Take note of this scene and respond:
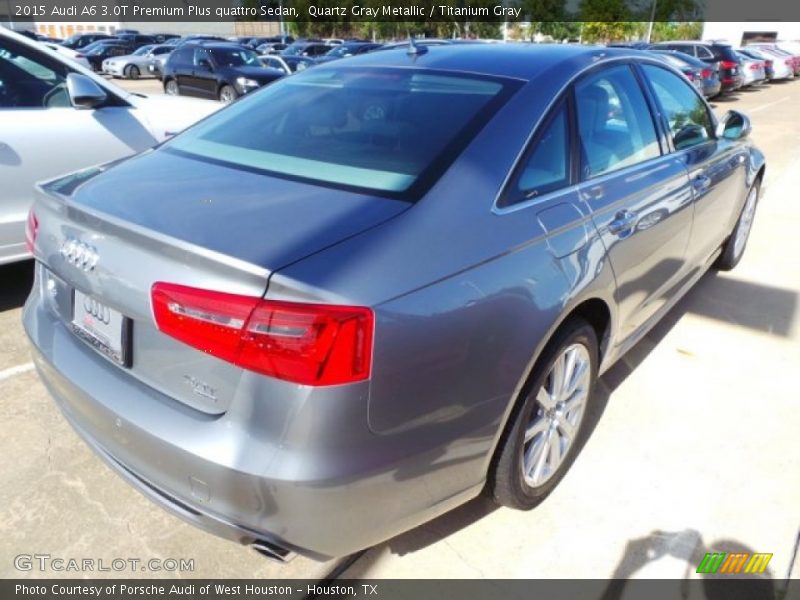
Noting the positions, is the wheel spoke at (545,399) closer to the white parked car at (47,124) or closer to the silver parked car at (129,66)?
the white parked car at (47,124)

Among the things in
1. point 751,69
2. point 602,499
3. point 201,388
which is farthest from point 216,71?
point 751,69

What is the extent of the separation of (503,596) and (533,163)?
1436 mm

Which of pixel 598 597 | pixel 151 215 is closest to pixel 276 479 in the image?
pixel 151 215

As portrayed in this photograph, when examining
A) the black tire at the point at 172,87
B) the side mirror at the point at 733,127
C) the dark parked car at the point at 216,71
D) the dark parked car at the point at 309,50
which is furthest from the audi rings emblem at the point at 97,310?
the dark parked car at the point at 309,50

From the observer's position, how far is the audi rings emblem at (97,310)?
1.87m

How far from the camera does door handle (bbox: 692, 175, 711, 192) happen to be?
3332mm

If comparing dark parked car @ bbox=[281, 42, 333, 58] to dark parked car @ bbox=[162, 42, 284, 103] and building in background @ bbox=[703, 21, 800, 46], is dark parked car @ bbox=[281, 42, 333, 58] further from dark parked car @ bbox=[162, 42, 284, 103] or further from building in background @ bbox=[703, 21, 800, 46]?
building in background @ bbox=[703, 21, 800, 46]

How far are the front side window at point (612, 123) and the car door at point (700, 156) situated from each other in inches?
9.5

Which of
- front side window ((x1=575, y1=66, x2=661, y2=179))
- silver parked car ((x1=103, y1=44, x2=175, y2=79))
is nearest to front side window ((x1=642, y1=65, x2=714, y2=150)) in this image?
front side window ((x1=575, y1=66, x2=661, y2=179))

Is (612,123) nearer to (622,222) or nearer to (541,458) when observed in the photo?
(622,222)

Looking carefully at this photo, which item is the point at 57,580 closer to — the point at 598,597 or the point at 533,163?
the point at 598,597

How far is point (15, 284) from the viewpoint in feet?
14.1

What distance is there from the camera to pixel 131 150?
168 inches

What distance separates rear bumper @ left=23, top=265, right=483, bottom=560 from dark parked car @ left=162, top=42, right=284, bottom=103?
567 inches
